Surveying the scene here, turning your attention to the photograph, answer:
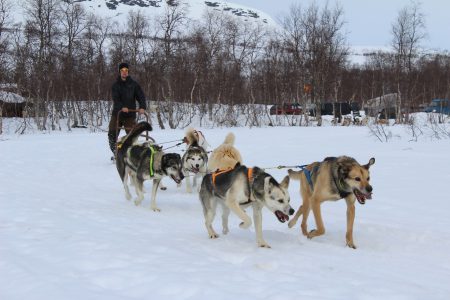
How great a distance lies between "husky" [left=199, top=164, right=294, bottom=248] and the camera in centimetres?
365

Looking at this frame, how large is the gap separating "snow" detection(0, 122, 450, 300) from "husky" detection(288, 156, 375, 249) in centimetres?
22

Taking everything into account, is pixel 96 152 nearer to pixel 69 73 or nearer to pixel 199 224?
pixel 199 224

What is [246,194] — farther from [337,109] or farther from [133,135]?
[337,109]

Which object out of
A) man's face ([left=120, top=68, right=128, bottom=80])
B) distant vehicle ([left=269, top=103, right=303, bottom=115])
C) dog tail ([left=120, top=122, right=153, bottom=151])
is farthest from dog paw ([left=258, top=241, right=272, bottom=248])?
distant vehicle ([left=269, top=103, right=303, bottom=115])

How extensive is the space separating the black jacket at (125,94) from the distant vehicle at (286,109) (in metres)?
19.3

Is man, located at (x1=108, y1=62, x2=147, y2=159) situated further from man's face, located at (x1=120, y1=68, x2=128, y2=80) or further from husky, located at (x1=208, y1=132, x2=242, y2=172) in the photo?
husky, located at (x1=208, y1=132, x2=242, y2=172)

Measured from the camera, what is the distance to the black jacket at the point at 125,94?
8.28 m

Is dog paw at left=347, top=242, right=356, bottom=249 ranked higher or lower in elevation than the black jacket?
lower

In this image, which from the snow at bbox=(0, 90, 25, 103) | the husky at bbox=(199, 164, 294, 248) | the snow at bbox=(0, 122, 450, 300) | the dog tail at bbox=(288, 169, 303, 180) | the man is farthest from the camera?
the snow at bbox=(0, 90, 25, 103)

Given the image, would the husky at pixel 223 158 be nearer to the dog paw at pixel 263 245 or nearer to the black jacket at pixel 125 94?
the dog paw at pixel 263 245

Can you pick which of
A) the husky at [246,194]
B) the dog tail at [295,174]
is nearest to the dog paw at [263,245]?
the husky at [246,194]

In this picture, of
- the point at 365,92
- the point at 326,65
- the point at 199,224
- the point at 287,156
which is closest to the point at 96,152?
the point at 287,156

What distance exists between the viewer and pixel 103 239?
3832 mm

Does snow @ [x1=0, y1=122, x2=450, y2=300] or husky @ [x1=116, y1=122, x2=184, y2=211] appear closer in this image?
snow @ [x1=0, y1=122, x2=450, y2=300]
